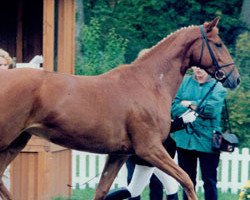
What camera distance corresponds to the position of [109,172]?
375 inches

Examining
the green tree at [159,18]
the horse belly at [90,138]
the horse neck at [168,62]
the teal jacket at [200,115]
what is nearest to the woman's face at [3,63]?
the horse belly at [90,138]

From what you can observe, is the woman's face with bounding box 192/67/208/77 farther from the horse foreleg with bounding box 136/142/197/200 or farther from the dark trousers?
the horse foreleg with bounding box 136/142/197/200

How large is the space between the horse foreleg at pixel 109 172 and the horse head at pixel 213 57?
130 centimetres

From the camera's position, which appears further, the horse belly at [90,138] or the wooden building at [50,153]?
the wooden building at [50,153]

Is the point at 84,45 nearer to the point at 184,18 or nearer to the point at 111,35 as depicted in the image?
the point at 111,35

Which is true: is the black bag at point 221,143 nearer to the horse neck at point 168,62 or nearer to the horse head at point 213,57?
the horse head at point 213,57

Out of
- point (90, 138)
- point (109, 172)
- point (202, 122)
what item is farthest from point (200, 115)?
point (90, 138)

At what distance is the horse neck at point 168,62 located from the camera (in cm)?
944

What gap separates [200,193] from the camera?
42.8ft

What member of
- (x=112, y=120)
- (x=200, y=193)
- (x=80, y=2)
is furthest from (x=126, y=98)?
(x=80, y=2)

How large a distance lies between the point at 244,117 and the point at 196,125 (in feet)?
17.0

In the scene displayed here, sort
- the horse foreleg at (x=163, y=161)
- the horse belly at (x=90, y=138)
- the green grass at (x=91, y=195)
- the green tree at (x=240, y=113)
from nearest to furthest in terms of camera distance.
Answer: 1. the horse belly at (x=90, y=138)
2. the horse foreleg at (x=163, y=161)
3. the green grass at (x=91, y=195)
4. the green tree at (x=240, y=113)

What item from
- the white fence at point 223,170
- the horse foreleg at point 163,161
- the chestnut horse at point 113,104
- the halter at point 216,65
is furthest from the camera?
the white fence at point 223,170

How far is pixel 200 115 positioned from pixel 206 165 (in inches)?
23.9
